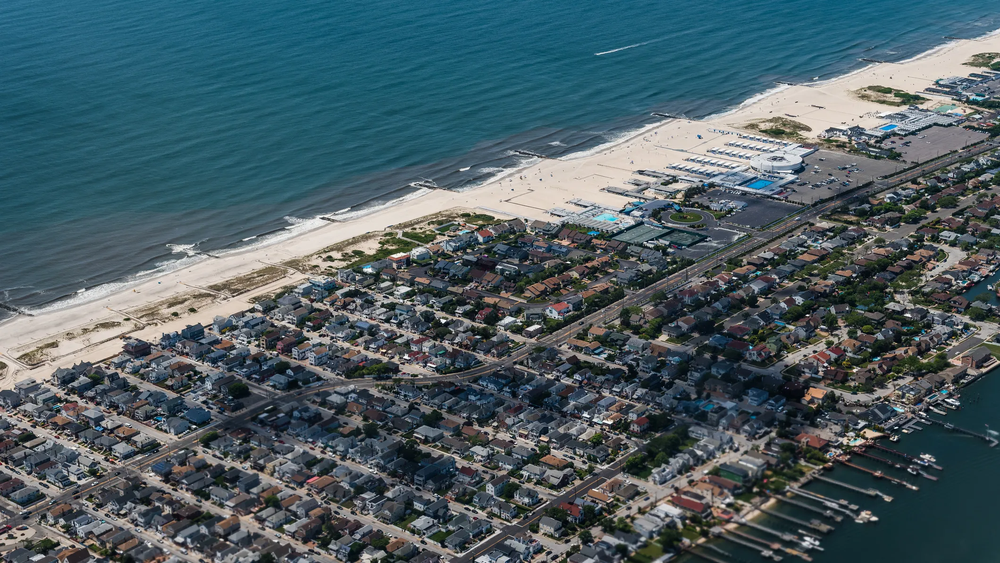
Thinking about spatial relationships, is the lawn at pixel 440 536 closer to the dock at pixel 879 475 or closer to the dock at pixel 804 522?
the dock at pixel 804 522

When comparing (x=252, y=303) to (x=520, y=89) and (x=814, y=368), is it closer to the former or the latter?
(x=814, y=368)

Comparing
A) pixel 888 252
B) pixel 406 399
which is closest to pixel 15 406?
pixel 406 399

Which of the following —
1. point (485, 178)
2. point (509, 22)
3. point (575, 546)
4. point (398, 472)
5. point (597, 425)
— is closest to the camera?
point (575, 546)

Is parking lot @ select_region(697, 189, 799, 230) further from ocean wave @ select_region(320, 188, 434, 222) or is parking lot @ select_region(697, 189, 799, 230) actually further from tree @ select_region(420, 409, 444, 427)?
tree @ select_region(420, 409, 444, 427)

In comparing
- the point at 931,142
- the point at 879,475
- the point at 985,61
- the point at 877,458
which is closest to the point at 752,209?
the point at 931,142

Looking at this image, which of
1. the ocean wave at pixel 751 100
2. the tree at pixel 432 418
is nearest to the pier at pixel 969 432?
the tree at pixel 432 418

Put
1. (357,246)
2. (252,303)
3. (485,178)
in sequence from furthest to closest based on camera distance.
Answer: (485,178) → (357,246) → (252,303)

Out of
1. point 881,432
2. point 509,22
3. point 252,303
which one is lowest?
point 881,432
